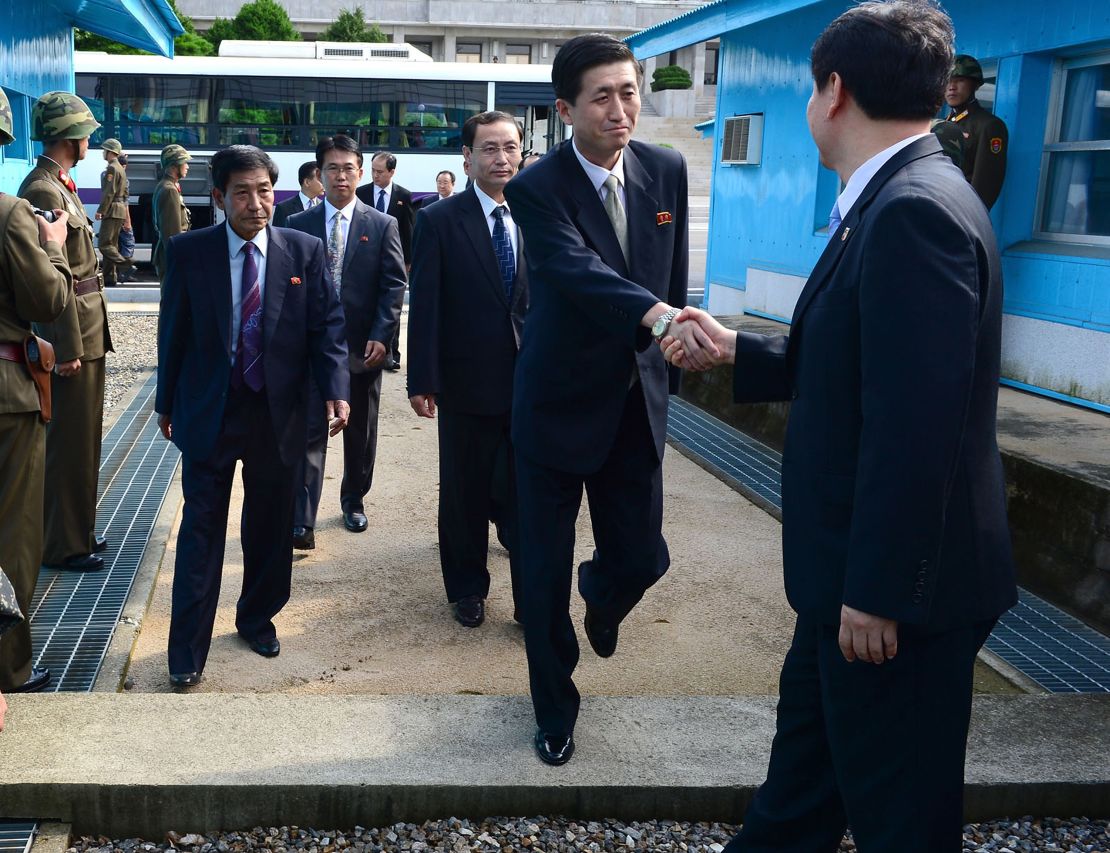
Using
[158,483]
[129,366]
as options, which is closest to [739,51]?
[129,366]

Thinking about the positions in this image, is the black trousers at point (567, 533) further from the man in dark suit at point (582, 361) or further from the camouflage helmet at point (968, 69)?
the camouflage helmet at point (968, 69)

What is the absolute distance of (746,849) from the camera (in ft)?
9.21

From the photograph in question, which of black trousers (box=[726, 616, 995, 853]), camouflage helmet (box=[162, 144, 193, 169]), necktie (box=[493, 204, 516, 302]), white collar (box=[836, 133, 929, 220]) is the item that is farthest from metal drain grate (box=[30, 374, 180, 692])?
camouflage helmet (box=[162, 144, 193, 169])

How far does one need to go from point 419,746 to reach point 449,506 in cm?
174

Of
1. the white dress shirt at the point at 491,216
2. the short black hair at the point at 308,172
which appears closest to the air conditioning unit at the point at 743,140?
the short black hair at the point at 308,172

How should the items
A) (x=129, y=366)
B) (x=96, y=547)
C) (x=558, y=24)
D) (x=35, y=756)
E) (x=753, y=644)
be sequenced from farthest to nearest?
(x=558, y=24)
(x=129, y=366)
(x=96, y=547)
(x=753, y=644)
(x=35, y=756)

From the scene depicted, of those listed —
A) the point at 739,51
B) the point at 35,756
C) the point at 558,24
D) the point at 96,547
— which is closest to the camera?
the point at 35,756

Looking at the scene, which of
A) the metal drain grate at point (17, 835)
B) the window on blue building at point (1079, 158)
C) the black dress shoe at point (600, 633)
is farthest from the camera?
the window on blue building at point (1079, 158)

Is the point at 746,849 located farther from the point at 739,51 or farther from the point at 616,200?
the point at 739,51

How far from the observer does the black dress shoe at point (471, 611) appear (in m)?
4.95

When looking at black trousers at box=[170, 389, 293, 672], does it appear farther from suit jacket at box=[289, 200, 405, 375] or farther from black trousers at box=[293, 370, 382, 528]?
suit jacket at box=[289, 200, 405, 375]

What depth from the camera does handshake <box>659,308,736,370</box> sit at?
2.91 metres

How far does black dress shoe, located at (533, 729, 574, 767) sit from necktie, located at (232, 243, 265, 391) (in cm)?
171

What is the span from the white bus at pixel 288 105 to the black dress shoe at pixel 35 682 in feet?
57.9
